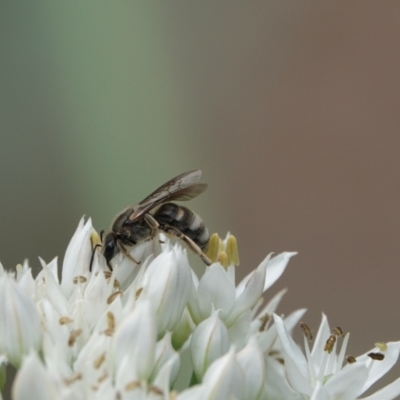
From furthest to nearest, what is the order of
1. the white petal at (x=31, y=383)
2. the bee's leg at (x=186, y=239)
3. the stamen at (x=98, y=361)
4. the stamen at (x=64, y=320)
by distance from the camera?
the bee's leg at (x=186, y=239)
the stamen at (x=64, y=320)
the stamen at (x=98, y=361)
the white petal at (x=31, y=383)

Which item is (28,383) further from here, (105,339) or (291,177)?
(291,177)

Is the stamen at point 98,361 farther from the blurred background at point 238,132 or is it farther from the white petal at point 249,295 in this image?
the blurred background at point 238,132

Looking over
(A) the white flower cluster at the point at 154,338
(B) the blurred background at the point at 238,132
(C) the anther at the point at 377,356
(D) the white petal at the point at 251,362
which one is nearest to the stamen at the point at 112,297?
(A) the white flower cluster at the point at 154,338

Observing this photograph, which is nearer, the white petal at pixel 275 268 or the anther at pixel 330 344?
the anther at pixel 330 344

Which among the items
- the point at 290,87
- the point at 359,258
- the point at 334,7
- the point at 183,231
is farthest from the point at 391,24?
the point at 183,231

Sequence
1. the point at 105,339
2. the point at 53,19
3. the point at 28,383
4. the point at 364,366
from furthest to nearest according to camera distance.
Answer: the point at 53,19
the point at 364,366
the point at 105,339
the point at 28,383

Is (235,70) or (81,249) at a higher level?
(235,70)
